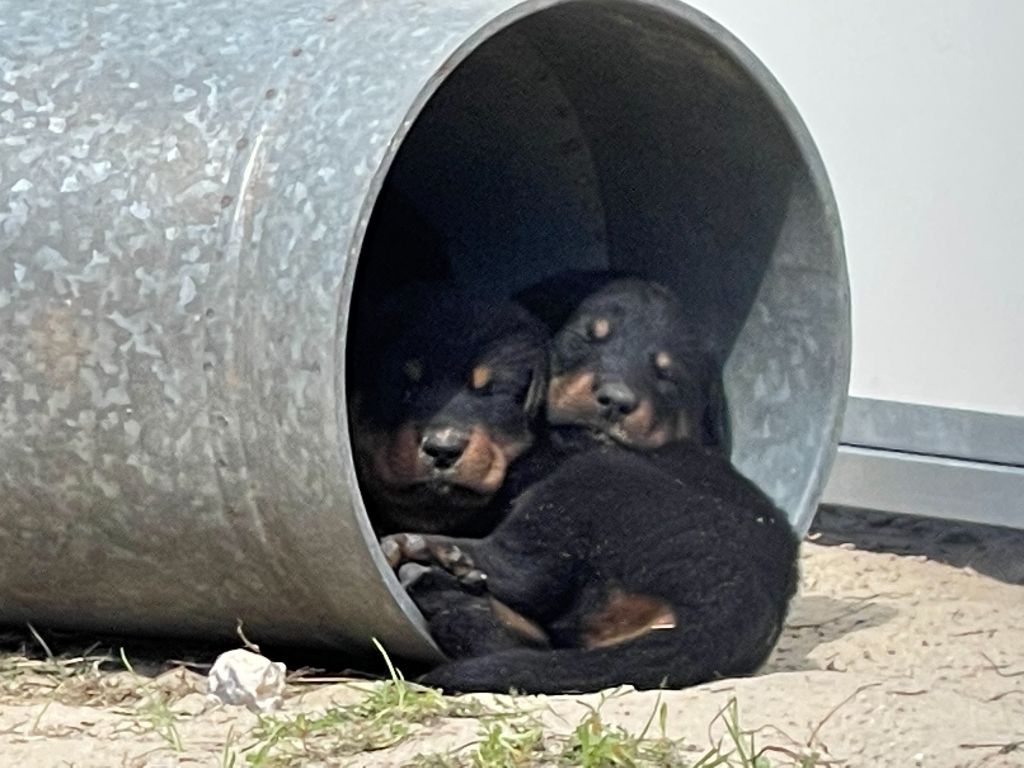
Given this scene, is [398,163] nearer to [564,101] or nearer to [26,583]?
[564,101]

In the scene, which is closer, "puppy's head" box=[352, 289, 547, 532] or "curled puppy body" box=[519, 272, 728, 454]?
"puppy's head" box=[352, 289, 547, 532]

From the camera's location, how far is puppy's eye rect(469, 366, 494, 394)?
4.36m

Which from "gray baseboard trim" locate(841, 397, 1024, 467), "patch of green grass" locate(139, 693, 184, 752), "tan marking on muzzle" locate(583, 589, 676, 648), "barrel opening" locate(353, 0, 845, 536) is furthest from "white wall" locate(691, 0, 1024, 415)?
"patch of green grass" locate(139, 693, 184, 752)

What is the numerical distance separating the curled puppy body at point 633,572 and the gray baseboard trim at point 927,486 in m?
1.25

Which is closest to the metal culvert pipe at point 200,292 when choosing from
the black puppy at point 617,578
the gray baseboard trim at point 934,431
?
the black puppy at point 617,578

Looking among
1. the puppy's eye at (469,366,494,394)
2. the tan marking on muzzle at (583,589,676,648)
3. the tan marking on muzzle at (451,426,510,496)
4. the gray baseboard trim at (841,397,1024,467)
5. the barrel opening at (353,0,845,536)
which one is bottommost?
the gray baseboard trim at (841,397,1024,467)

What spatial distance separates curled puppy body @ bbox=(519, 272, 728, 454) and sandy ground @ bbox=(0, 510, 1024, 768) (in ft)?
1.69

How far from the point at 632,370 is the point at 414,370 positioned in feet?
1.59

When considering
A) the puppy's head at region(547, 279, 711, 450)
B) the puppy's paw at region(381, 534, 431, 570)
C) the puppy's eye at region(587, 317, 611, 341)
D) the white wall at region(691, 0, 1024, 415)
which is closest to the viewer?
the puppy's paw at region(381, 534, 431, 570)

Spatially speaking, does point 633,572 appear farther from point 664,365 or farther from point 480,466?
point 664,365

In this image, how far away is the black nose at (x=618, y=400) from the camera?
14.5 ft

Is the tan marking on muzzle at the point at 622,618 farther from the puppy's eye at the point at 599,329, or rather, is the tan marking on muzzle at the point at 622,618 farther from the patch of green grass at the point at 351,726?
the puppy's eye at the point at 599,329

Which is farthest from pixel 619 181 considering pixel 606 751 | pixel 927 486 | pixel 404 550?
pixel 606 751

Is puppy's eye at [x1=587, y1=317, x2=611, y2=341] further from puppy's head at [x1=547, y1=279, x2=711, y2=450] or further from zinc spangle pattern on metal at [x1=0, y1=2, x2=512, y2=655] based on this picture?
zinc spangle pattern on metal at [x1=0, y1=2, x2=512, y2=655]
